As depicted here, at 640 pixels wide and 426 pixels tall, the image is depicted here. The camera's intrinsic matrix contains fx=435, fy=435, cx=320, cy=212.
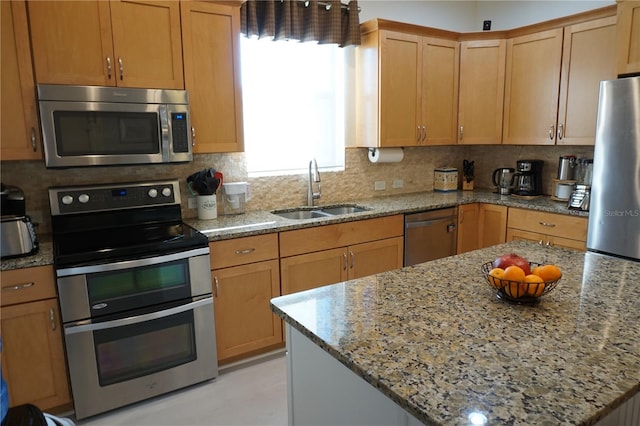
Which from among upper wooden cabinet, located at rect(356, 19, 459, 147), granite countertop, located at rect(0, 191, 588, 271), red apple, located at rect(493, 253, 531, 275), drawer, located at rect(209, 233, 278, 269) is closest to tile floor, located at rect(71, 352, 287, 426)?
drawer, located at rect(209, 233, 278, 269)

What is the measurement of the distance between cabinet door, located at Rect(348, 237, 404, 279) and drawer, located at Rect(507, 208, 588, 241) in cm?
95

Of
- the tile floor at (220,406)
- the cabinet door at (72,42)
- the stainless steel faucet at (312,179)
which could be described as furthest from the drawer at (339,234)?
the cabinet door at (72,42)

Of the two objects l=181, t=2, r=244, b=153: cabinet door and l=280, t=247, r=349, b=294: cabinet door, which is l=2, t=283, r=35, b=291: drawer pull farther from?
l=280, t=247, r=349, b=294: cabinet door

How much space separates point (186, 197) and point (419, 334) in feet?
7.06

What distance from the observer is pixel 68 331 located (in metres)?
2.09

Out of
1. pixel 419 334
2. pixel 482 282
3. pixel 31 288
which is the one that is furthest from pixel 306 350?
pixel 31 288

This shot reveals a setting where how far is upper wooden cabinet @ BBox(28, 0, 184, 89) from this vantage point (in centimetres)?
216

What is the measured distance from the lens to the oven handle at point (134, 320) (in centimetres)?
210

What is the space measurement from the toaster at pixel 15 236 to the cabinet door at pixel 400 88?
2402 mm

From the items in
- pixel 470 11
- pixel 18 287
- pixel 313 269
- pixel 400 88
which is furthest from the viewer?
pixel 470 11

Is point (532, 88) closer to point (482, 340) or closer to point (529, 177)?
point (529, 177)

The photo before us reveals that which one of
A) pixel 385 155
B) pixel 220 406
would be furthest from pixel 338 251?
pixel 220 406

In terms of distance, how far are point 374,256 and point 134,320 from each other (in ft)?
5.38

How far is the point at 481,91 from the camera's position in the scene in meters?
3.71
